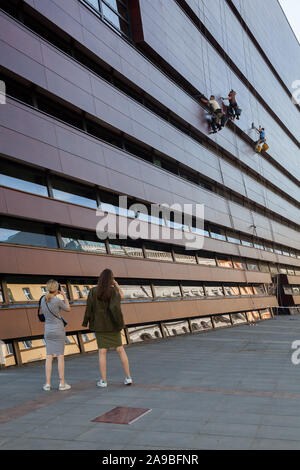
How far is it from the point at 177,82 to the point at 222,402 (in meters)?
19.8

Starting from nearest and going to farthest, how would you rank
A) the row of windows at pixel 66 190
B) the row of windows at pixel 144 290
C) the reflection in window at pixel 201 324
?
the row of windows at pixel 144 290 < the row of windows at pixel 66 190 < the reflection in window at pixel 201 324

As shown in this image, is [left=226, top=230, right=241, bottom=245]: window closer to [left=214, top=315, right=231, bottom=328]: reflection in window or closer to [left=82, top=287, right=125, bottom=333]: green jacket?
[left=214, top=315, right=231, bottom=328]: reflection in window

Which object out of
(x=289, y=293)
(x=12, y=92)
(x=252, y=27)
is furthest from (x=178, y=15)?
(x=289, y=293)

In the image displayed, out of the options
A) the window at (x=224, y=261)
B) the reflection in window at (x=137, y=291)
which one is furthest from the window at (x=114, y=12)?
the window at (x=224, y=261)

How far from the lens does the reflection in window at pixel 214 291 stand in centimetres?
2202

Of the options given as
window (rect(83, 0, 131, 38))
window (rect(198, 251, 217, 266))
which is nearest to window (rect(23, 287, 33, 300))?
window (rect(83, 0, 131, 38))

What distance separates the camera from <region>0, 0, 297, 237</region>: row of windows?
12.7 metres

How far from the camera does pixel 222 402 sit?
5547mm

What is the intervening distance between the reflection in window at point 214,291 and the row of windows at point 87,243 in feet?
4.09

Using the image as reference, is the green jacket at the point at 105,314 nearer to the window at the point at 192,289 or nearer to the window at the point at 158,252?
the window at the point at 158,252

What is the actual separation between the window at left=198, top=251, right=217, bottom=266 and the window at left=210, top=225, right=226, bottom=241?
4.44ft

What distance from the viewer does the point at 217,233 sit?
25.3 meters

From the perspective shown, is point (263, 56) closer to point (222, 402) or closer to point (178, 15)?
point (178, 15)

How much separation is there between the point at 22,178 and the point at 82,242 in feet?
9.04
